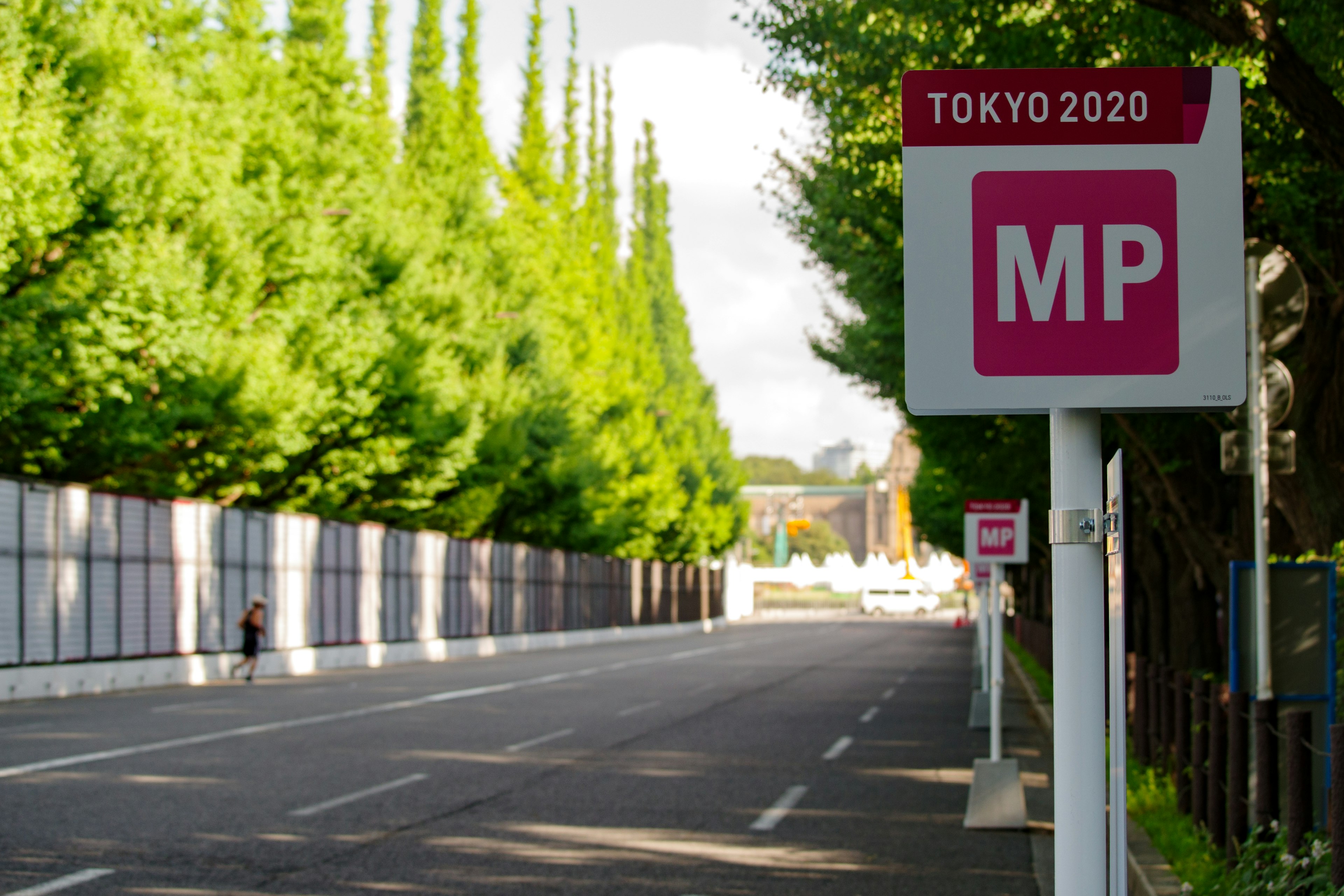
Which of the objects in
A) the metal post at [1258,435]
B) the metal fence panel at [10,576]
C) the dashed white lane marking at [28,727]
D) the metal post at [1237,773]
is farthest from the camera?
the metal fence panel at [10,576]

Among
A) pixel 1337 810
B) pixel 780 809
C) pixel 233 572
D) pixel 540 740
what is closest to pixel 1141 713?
pixel 780 809

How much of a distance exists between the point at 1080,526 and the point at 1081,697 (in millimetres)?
307

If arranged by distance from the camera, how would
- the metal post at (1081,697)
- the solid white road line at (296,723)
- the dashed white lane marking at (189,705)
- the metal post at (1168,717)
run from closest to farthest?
the metal post at (1081,697) → the metal post at (1168,717) → the solid white road line at (296,723) → the dashed white lane marking at (189,705)

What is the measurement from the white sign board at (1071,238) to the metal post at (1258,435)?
7362 mm

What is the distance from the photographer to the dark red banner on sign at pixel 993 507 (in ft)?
56.3

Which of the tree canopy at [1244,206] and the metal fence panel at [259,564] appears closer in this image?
the tree canopy at [1244,206]

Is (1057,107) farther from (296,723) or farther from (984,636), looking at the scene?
(984,636)

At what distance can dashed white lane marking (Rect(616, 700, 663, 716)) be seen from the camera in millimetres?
21391

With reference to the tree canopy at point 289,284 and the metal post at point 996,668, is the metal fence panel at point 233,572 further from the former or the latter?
the metal post at point 996,668

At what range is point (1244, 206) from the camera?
4371 mm

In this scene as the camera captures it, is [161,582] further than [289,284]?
No

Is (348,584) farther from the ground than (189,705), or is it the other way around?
(348,584)

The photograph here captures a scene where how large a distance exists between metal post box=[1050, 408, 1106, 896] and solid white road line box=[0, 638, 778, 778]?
11.5 metres

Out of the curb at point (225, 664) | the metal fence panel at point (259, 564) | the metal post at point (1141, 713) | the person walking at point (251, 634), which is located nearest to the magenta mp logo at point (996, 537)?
the metal post at point (1141, 713)
